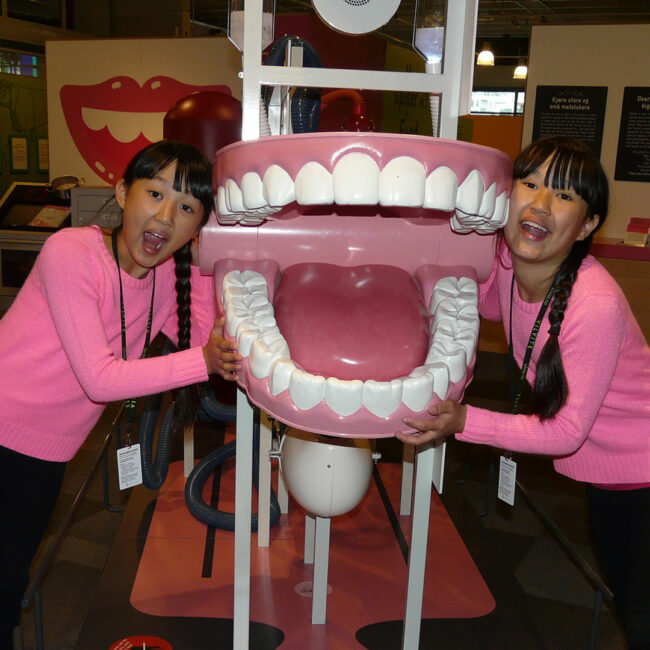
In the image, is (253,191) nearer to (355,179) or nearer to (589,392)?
(355,179)

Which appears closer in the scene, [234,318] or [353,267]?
[234,318]

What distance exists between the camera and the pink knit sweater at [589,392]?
50.5 inches

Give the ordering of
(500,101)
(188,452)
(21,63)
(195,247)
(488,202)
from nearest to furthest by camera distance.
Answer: (488,202) < (195,247) < (188,452) < (21,63) < (500,101)

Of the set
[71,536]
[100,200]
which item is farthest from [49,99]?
[71,536]

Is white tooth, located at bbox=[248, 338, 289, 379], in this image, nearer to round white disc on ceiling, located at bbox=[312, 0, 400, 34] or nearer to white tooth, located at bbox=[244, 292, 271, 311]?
white tooth, located at bbox=[244, 292, 271, 311]

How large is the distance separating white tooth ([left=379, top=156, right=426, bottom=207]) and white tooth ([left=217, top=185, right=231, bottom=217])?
300 millimetres

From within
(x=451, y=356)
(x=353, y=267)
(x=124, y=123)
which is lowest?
(x=451, y=356)

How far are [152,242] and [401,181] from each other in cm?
58

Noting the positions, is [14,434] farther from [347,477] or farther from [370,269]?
[370,269]

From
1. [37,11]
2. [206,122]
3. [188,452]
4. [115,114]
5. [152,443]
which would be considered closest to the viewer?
[206,122]

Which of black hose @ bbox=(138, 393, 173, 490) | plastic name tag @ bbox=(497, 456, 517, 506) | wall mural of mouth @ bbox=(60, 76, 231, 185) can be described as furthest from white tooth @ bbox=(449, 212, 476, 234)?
wall mural of mouth @ bbox=(60, 76, 231, 185)

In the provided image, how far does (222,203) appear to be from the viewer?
1.23 m

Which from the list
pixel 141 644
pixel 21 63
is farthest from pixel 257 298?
pixel 21 63

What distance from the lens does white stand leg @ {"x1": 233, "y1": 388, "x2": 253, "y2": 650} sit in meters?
1.39
